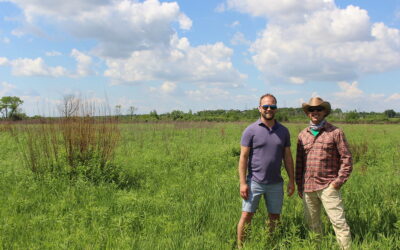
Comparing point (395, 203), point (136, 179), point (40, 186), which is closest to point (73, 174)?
point (40, 186)

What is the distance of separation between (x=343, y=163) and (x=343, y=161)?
0.02 meters

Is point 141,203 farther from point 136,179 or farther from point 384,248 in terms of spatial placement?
point 384,248

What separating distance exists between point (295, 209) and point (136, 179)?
3.73 metres

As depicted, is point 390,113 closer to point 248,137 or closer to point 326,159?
point 326,159

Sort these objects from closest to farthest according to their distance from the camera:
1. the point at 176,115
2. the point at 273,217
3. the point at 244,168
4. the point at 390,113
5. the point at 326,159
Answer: the point at 326,159
the point at 244,168
the point at 273,217
the point at 176,115
the point at 390,113

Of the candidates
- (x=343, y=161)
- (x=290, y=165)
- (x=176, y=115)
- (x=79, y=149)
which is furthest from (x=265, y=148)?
(x=176, y=115)

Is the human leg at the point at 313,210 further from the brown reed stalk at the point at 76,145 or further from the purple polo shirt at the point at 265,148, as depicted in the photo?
the brown reed stalk at the point at 76,145

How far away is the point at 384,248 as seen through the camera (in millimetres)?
3316

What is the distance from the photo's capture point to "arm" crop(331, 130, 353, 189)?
324 cm

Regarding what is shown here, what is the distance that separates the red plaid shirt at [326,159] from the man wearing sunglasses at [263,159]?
0.25 meters

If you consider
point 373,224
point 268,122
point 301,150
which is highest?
point 268,122

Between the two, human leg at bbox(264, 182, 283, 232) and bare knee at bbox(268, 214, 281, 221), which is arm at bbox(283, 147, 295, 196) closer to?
human leg at bbox(264, 182, 283, 232)

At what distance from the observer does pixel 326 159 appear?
3387mm

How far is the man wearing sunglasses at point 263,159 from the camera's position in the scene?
345cm
